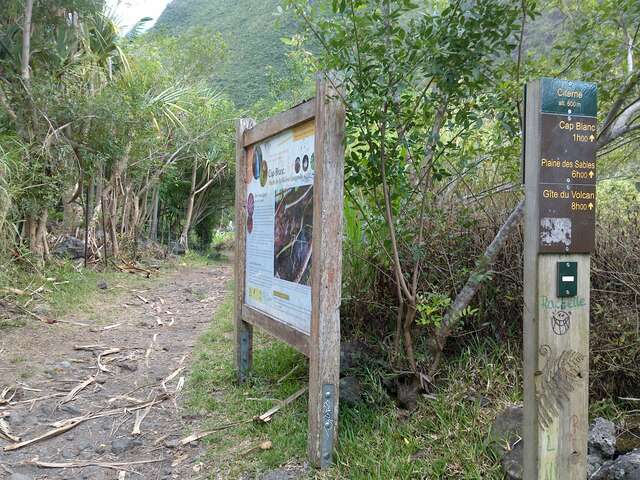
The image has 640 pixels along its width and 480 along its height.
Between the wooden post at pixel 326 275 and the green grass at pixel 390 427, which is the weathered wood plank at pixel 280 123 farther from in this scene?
the green grass at pixel 390 427

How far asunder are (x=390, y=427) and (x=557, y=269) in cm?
175

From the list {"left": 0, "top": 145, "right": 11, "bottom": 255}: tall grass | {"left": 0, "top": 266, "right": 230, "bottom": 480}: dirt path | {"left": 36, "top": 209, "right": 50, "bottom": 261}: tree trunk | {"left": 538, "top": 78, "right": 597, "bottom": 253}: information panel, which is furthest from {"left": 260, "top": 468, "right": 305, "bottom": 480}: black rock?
{"left": 36, "top": 209, "right": 50, "bottom": 261}: tree trunk

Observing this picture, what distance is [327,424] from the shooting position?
3496mm

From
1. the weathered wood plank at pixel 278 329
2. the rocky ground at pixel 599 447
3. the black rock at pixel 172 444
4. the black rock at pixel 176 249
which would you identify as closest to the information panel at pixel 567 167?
the rocky ground at pixel 599 447

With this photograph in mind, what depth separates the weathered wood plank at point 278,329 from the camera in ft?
12.4

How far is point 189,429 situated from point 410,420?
5.66ft

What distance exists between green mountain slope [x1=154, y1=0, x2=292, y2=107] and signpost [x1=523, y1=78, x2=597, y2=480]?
95.5 ft

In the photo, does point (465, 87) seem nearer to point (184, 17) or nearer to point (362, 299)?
point (362, 299)

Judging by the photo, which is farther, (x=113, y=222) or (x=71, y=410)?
(x=113, y=222)

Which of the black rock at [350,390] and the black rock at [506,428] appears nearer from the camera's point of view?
the black rock at [506,428]

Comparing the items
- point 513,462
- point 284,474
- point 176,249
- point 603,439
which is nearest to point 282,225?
point 284,474

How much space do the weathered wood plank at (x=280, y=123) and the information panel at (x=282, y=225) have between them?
0.05 meters

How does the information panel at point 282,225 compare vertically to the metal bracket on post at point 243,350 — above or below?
above

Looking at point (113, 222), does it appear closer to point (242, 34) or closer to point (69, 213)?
point (69, 213)
